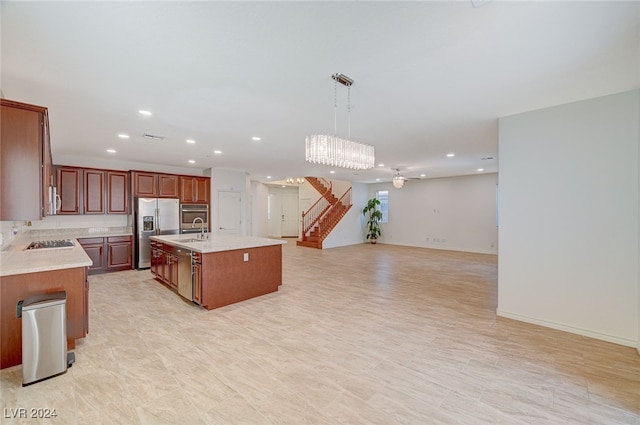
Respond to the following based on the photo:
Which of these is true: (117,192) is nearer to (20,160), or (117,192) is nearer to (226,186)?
(226,186)

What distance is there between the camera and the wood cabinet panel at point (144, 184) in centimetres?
656

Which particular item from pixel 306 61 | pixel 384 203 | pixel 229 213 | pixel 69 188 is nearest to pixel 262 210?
pixel 229 213

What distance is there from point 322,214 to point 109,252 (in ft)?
24.7

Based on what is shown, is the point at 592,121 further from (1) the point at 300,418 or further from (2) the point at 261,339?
(2) the point at 261,339

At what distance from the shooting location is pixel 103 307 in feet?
13.2

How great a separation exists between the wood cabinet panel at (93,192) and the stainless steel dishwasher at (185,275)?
335 cm

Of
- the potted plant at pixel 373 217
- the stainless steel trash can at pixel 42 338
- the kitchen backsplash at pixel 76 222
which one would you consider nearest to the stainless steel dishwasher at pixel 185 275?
the stainless steel trash can at pixel 42 338

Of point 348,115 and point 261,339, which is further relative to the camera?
point 348,115

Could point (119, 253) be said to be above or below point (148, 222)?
below

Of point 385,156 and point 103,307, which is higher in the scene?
point 385,156

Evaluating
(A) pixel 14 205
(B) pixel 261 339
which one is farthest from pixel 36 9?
(B) pixel 261 339

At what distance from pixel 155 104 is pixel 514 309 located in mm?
5296

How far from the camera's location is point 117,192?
257 inches

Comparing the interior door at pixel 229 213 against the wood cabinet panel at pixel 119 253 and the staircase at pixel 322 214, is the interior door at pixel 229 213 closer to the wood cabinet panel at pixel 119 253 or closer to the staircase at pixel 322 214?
the wood cabinet panel at pixel 119 253
